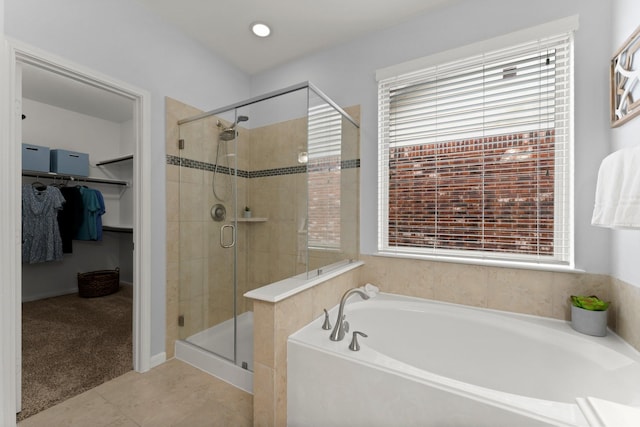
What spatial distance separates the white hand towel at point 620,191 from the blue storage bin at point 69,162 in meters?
5.14

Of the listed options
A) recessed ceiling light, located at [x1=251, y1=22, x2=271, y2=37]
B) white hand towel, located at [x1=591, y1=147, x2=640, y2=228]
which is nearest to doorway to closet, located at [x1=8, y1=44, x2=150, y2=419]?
recessed ceiling light, located at [x1=251, y1=22, x2=271, y2=37]

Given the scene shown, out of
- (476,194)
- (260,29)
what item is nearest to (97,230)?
(260,29)

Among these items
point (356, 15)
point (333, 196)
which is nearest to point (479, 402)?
point (333, 196)

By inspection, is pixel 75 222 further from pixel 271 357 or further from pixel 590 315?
pixel 590 315

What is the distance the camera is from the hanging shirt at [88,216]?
3816 millimetres

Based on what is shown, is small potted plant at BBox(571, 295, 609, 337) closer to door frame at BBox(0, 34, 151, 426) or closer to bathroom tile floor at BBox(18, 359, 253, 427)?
bathroom tile floor at BBox(18, 359, 253, 427)

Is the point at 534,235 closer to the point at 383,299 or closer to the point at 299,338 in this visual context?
the point at 383,299

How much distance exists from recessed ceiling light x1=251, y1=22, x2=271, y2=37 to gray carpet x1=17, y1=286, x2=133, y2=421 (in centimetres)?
276

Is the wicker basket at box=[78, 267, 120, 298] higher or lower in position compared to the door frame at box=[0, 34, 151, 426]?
lower

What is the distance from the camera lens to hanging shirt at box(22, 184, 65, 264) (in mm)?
3375

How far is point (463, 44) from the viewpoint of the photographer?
201 centimetres

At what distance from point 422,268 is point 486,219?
1.82ft

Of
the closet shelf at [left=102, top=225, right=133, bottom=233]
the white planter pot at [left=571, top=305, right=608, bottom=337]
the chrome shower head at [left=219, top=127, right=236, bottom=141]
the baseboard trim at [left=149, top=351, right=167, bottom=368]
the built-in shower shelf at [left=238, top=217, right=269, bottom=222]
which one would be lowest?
the baseboard trim at [left=149, top=351, right=167, bottom=368]

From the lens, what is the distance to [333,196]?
209 centimetres
